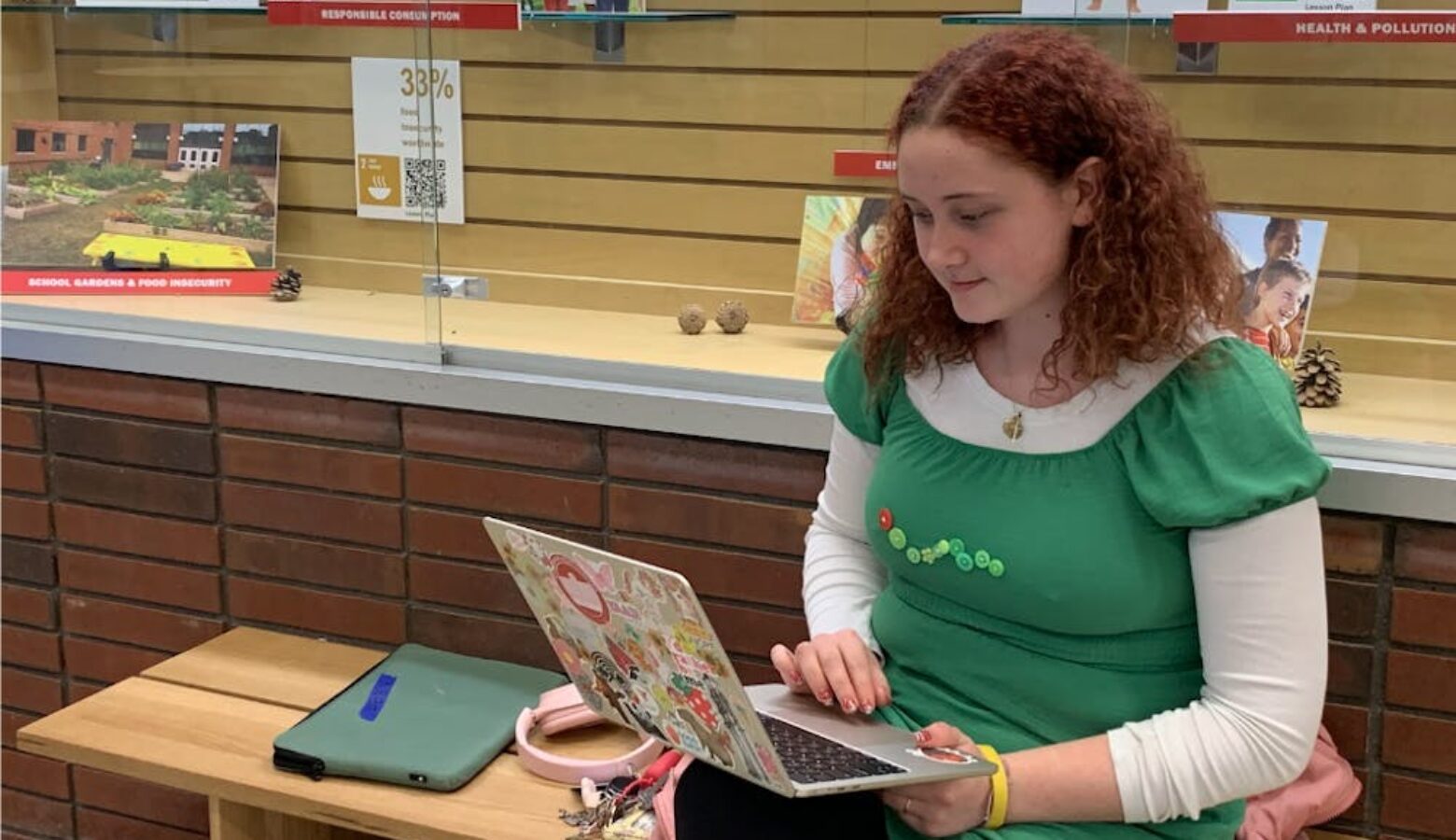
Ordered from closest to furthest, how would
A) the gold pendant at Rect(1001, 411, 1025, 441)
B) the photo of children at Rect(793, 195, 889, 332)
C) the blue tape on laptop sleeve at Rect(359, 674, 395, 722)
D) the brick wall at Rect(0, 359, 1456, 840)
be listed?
1. the gold pendant at Rect(1001, 411, 1025, 441)
2. the brick wall at Rect(0, 359, 1456, 840)
3. the blue tape on laptop sleeve at Rect(359, 674, 395, 722)
4. the photo of children at Rect(793, 195, 889, 332)

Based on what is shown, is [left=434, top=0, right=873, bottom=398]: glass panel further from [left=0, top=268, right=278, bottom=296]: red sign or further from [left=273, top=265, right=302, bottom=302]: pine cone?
[left=0, top=268, right=278, bottom=296]: red sign

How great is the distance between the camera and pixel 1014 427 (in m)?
1.74

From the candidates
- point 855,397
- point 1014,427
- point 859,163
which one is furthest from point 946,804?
point 859,163

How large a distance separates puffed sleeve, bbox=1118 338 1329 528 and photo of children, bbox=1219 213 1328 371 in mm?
530

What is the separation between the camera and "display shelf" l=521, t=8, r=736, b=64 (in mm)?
2865

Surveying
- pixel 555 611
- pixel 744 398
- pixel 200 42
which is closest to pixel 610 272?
pixel 744 398

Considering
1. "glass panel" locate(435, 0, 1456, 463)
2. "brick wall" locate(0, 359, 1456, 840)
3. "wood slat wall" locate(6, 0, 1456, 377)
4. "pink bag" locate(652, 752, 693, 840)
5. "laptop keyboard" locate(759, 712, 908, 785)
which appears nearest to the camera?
"laptop keyboard" locate(759, 712, 908, 785)

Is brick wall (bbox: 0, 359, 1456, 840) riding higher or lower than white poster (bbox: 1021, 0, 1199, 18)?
lower

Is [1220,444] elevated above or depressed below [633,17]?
below

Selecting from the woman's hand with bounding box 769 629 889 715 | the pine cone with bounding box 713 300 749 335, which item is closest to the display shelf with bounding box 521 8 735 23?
the pine cone with bounding box 713 300 749 335

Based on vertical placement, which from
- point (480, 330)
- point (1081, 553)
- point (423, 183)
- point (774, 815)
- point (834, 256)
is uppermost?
point (423, 183)

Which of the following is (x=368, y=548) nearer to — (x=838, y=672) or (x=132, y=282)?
(x=132, y=282)

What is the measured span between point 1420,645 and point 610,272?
1.45m

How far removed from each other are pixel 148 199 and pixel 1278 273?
6.55 ft
